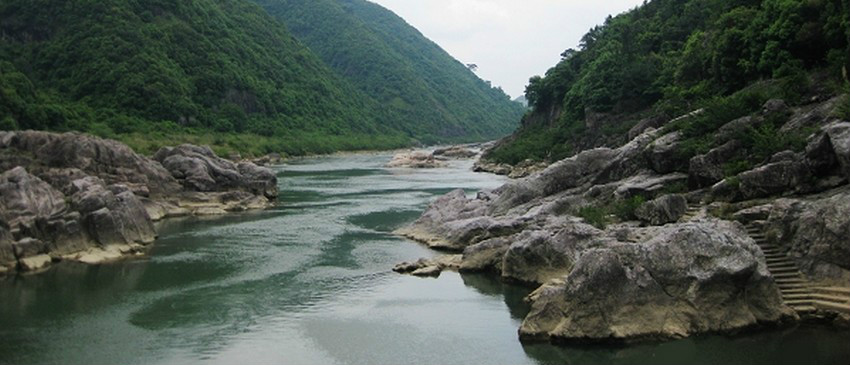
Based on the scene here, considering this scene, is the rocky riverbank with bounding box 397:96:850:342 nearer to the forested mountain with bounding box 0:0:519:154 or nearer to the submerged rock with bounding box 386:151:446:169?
the forested mountain with bounding box 0:0:519:154

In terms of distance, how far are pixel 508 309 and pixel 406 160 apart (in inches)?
3229

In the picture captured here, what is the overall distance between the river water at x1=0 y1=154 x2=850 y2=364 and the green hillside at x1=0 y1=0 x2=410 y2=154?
47839 mm

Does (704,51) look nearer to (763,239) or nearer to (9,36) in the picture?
(763,239)

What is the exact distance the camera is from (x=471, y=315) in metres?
26.2

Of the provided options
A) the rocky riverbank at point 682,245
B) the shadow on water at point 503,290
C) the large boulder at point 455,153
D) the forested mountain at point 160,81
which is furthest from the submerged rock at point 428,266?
the large boulder at point 455,153

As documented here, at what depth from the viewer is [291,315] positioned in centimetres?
2666

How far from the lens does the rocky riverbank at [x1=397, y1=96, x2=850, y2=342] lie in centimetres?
2167

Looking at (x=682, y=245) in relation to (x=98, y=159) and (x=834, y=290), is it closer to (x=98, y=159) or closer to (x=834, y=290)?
(x=834, y=290)

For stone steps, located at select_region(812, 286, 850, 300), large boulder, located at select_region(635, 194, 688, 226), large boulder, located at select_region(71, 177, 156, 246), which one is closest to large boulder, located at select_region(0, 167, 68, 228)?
large boulder, located at select_region(71, 177, 156, 246)

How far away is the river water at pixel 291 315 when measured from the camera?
69.4ft

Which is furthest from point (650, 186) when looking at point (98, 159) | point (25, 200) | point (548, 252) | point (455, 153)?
point (455, 153)

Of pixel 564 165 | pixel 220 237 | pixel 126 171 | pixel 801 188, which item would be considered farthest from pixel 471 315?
pixel 126 171

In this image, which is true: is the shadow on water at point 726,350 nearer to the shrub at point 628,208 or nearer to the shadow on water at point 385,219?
the shrub at point 628,208

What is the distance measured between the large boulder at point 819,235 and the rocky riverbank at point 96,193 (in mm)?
29548
